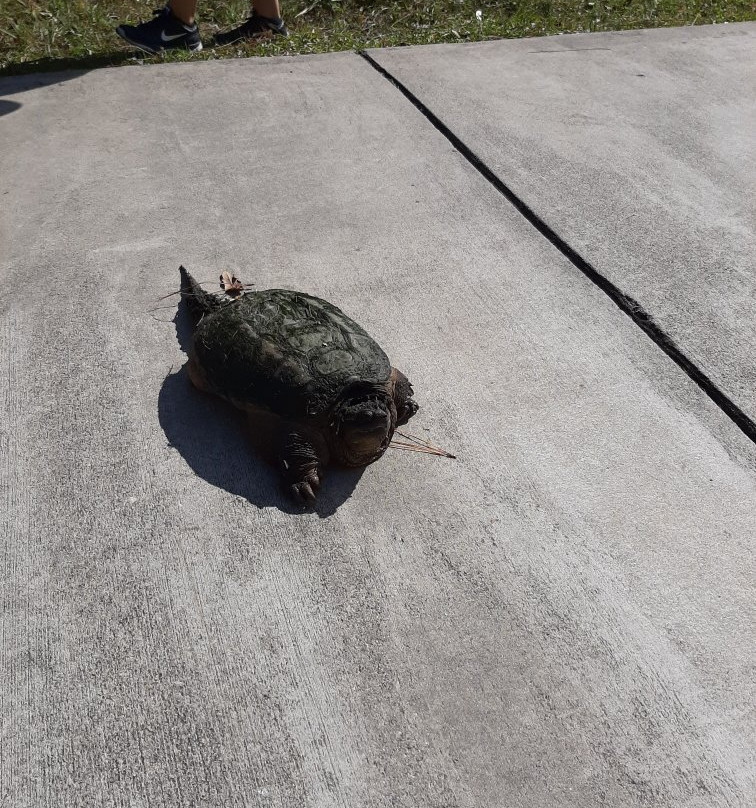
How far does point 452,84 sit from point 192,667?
5.05 metres

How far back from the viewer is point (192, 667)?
228cm

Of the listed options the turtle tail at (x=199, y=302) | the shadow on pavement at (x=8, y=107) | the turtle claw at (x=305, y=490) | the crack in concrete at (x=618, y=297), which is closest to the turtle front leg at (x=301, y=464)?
the turtle claw at (x=305, y=490)

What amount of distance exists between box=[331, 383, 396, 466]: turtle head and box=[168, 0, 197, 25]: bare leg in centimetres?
485

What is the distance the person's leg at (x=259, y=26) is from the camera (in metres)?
6.65

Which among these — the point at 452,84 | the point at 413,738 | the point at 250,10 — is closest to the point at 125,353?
the point at 413,738

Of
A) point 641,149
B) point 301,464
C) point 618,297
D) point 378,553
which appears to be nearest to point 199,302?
point 301,464

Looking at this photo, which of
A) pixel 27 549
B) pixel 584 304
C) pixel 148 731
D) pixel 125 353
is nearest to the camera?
pixel 148 731

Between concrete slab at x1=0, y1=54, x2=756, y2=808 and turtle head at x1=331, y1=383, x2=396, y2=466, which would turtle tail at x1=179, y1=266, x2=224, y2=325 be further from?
turtle head at x1=331, y1=383, x2=396, y2=466

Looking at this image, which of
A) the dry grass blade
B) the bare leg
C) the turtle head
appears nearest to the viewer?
the turtle head

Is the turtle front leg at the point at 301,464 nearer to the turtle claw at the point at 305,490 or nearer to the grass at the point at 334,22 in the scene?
the turtle claw at the point at 305,490

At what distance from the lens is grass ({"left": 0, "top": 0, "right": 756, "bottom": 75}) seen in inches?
252

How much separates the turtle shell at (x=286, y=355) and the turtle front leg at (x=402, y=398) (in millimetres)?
108

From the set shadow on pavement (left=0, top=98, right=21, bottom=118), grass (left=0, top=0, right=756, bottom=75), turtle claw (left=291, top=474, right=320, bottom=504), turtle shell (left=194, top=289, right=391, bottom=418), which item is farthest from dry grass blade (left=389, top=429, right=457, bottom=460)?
grass (left=0, top=0, right=756, bottom=75)

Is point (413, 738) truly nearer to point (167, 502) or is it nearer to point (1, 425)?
point (167, 502)
